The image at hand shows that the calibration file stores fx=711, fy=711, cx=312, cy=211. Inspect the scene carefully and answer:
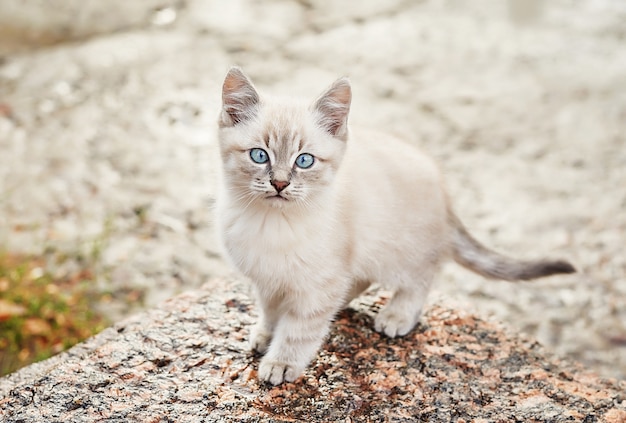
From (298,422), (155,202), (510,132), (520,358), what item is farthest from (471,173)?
(298,422)

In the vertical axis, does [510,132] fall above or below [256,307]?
above

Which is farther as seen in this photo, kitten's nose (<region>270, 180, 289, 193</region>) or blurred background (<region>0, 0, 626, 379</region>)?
blurred background (<region>0, 0, 626, 379</region>)

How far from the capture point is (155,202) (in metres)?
4.62

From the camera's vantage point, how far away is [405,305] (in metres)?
2.63

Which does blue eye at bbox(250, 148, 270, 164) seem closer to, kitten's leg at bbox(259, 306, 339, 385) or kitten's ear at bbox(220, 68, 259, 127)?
kitten's ear at bbox(220, 68, 259, 127)

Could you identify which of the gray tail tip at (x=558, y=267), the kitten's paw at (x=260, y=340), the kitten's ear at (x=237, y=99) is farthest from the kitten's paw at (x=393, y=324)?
the kitten's ear at (x=237, y=99)

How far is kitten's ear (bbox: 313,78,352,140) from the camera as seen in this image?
225cm

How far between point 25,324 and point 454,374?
239cm

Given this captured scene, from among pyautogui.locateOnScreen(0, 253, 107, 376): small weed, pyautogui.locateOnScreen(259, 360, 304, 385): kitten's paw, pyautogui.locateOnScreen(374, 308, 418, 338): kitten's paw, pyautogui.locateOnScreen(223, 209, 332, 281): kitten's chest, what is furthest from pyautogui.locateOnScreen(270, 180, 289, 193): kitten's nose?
pyautogui.locateOnScreen(0, 253, 107, 376): small weed

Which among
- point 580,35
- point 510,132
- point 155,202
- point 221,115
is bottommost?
point 155,202

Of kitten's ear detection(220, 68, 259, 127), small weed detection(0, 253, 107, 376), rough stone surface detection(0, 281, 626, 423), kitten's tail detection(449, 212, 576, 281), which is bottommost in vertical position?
small weed detection(0, 253, 107, 376)

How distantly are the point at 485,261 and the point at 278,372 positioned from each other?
951 mm

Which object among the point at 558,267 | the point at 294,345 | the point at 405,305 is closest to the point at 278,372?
the point at 294,345

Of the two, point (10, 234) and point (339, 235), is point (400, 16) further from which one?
point (339, 235)
